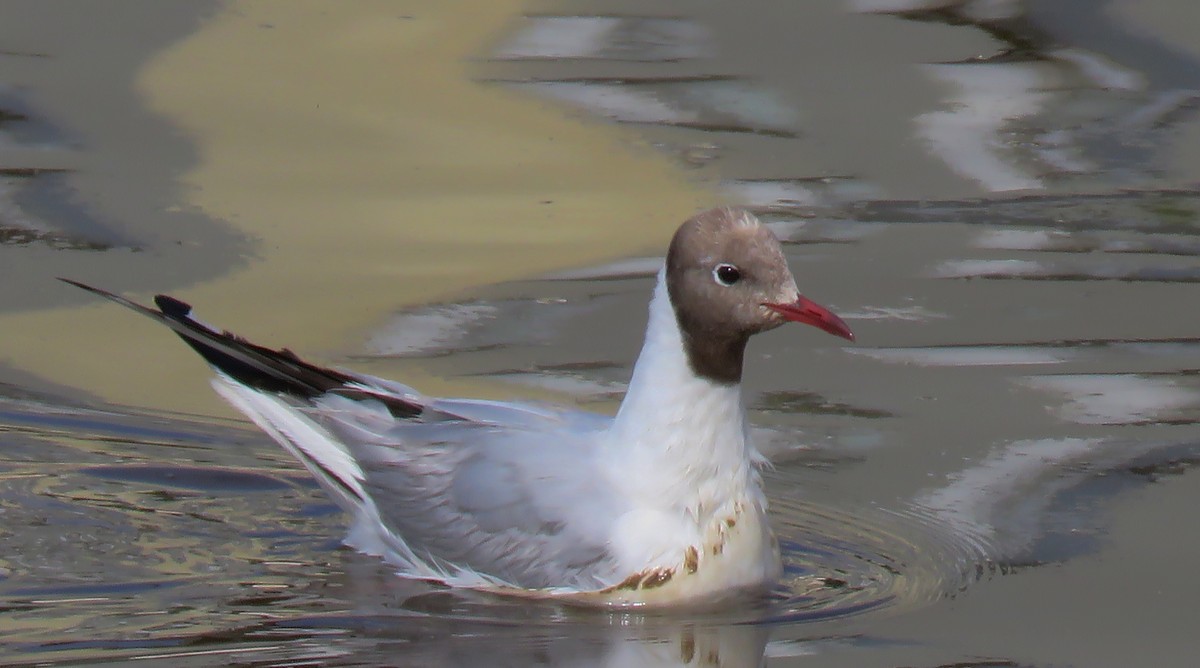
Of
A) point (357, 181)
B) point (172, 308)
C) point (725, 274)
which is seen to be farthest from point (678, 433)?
point (357, 181)

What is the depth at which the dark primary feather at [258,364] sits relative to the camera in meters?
7.47

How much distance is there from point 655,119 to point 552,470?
16.9 ft

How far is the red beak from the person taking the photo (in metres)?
6.42

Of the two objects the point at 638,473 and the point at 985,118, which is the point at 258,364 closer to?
the point at 638,473

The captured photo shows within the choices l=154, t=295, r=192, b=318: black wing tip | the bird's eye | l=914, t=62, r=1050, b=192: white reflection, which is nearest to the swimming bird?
the bird's eye

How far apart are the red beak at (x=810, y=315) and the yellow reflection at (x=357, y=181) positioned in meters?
2.25

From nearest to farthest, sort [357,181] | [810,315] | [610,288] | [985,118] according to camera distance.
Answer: [810,315] < [610,288] < [357,181] < [985,118]

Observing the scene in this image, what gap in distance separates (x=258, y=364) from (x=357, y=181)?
137 inches

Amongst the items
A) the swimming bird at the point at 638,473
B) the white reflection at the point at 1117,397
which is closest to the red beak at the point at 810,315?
the swimming bird at the point at 638,473

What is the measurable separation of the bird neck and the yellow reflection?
1.82 m

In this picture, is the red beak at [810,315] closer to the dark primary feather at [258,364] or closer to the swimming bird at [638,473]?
the swimming bird at [638,473]

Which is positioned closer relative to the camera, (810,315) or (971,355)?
(810,315)

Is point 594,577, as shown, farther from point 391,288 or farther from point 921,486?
point 391,288

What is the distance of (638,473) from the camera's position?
22.2ft
